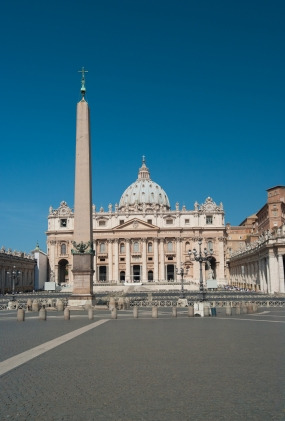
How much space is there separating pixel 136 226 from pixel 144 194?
2842cm

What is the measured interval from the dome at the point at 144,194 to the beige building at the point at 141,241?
23243 mm

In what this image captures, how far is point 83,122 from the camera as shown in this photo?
85.4 ft

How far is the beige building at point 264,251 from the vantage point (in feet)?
153

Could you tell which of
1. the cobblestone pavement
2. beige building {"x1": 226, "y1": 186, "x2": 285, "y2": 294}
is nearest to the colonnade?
beige building {"x1": 226, "y1": 186, "x2": 285, "y2": 294}

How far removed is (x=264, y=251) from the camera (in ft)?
166

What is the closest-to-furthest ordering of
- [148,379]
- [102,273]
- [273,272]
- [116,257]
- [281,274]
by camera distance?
[148,379] → [281,274] → [273,272] → [116,257] → [102,273]

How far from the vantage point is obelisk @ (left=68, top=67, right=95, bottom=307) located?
2561 centimetres

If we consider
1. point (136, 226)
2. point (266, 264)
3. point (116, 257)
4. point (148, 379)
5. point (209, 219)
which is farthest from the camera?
point (209, 219)

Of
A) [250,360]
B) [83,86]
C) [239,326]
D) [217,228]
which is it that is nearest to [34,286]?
[217,228]

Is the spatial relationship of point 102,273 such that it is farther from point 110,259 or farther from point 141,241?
point 141,241

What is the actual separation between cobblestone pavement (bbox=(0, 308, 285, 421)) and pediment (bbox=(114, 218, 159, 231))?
83572 mm

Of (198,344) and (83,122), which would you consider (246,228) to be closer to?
(83,122)

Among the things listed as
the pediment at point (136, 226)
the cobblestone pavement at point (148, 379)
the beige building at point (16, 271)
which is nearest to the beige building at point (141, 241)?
the pediment at point (136, 226)

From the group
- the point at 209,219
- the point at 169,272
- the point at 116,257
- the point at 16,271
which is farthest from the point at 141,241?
Result: the point at 16,271
